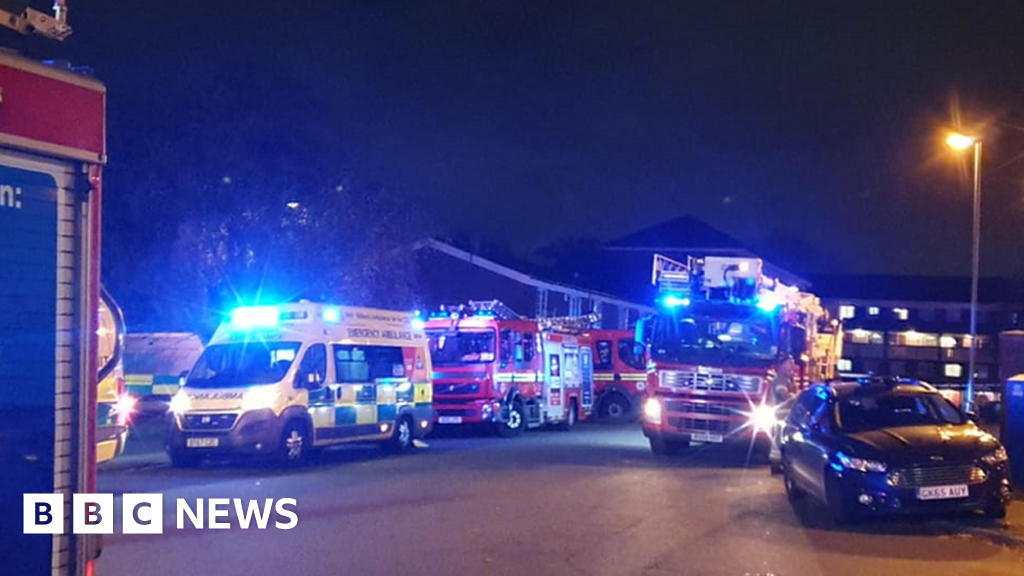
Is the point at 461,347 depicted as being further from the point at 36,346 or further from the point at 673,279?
the point at 36,346

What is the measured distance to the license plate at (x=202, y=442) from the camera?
17.6 metres

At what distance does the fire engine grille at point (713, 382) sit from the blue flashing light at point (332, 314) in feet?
18.9

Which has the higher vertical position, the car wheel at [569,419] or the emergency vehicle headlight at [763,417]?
the emergency vehicle headlight at [763,417]

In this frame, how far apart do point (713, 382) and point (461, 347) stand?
771 centimetres

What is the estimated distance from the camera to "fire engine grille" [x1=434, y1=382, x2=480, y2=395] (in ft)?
83.3

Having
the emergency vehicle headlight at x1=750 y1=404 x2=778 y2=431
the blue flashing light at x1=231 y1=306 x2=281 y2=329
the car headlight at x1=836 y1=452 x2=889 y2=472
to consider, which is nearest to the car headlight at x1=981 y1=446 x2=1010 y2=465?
the car headlight at x1=836 y1=452 x2=889 y2=472

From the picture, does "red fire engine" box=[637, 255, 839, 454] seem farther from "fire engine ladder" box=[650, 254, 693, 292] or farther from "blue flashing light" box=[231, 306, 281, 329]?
"blue flashing light" box=[231, 306, 281, 329]

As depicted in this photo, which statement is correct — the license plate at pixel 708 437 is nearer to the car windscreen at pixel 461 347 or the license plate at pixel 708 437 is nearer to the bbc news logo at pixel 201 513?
the car windscreen at pixel 461 347

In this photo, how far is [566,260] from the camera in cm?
7844

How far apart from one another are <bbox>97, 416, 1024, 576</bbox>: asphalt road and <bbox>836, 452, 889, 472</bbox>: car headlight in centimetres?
68

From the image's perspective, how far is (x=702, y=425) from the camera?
19.9m

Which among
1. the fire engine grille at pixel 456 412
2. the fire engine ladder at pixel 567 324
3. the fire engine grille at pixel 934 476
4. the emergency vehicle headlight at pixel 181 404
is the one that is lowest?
the fire engine grille at pixel 456 412

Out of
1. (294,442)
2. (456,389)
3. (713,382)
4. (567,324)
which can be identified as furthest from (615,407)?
(294,442)

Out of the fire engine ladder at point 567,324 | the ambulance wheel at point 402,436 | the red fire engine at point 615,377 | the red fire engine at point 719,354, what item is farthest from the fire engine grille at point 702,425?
the red fire engine at point 615,377
